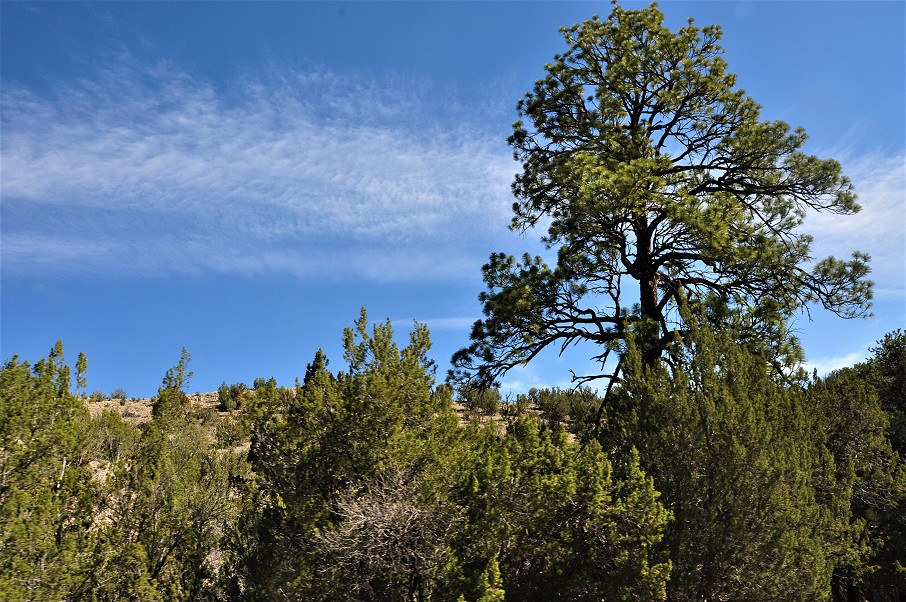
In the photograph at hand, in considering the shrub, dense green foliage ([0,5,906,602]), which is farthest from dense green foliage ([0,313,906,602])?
the shrub

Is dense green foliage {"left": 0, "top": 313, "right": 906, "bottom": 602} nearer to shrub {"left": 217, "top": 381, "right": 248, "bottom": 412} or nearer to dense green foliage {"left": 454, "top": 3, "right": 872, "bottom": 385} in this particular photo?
dense green foliage {"left": 454, "top": 3, "right": 872, "bottom": 385}

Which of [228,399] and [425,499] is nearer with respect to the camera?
[425,499]

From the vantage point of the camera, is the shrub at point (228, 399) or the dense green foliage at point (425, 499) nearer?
the dense green foliage at point (425, 499)

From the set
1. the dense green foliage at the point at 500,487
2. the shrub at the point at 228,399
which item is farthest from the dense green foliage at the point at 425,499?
the shrub at the point at 228,399

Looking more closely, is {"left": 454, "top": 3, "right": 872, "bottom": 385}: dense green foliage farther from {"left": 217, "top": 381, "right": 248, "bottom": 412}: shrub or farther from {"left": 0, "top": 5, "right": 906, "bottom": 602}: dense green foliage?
{"left": 217, "top": 381, "right": 248, "bottom": 412}: shrub

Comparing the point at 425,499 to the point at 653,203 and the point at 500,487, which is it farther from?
the point at 653,203

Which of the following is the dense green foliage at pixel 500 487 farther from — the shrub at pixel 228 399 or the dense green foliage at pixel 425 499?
the shrub at pixel 228 399

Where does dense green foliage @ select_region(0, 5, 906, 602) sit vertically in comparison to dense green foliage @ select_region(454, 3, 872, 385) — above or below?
below

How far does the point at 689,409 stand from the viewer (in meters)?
7.70

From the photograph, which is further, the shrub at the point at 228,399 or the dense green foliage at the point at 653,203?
the shrub at the point at 228,399

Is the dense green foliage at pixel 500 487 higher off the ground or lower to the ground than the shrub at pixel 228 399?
lower

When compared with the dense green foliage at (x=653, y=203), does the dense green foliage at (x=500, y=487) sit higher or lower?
lower

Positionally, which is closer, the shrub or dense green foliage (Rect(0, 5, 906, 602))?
dense green foliage (Rect(0, 5, 906, 602))

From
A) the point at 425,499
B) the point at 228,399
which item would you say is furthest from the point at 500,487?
the point at 228,399
